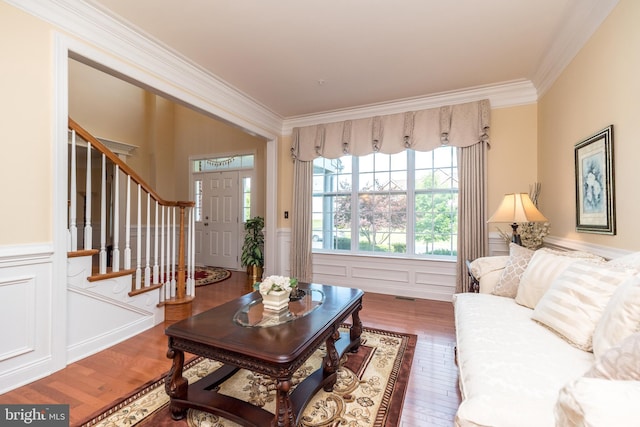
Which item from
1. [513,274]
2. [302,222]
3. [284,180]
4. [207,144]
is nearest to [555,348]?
[513,274]

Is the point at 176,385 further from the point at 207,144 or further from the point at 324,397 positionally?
the point at 207,144

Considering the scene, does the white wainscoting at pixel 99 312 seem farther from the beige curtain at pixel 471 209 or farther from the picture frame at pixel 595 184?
the picture frame at pixel 595 184

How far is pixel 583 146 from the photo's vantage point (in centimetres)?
224

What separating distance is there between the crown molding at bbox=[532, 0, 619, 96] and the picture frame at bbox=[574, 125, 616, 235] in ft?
2.59

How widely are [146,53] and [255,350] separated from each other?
2.77 m

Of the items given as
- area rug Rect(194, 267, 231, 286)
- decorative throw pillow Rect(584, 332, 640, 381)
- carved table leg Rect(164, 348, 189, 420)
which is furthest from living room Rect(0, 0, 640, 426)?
area rug Rect(194, 267, 231, 286)

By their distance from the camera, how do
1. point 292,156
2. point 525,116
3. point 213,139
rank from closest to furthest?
point 525,116 < point 292,156 < point 213,139

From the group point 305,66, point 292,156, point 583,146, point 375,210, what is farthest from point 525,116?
point 292,156

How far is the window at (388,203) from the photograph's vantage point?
12.7 feet

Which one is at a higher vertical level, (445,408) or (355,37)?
(355,37)

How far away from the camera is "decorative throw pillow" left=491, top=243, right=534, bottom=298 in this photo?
2118 millimetres

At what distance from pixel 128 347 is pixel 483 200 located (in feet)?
13.1

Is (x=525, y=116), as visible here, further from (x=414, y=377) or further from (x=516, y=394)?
(x=516, y=394)

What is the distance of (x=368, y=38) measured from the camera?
2.55 metres
